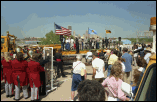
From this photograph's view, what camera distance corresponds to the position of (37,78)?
15.4 ft

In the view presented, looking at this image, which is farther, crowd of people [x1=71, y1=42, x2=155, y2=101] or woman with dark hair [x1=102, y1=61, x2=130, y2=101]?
woman with dark hair [x1=102, y1=61, x2=130, y2=101]

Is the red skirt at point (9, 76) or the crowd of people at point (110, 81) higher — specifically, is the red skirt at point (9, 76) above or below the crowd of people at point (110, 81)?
below

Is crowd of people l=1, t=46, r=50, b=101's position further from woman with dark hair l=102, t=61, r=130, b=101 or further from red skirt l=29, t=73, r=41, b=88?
woman with dark hair l=102, t=61, r=130, b=101

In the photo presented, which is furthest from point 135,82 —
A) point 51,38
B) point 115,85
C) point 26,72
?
point 51,38

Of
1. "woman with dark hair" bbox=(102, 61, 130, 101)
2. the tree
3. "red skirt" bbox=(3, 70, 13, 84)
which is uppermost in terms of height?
the tree

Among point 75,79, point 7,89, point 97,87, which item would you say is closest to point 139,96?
point 97,87

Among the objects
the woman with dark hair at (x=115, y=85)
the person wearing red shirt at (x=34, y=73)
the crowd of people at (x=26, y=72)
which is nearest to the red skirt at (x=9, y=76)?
the crowd of people at (x=26, y=72)

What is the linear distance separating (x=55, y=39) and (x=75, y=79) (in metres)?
87.5

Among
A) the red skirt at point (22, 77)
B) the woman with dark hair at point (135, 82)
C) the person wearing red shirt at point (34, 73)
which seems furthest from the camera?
the red skirt at point (22, 77)

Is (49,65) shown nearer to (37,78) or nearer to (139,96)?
(37,78)

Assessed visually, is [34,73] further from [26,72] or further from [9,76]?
[9,76]

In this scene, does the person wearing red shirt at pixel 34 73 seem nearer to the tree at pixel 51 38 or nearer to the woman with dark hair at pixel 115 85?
the woman with dark hair at pixel 115 85

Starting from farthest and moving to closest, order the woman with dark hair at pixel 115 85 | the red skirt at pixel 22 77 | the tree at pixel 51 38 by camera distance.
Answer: the tree at pixel 51 38 < the red skirt at pixel 22 77 < the woman with dark hair at pixel 115 85

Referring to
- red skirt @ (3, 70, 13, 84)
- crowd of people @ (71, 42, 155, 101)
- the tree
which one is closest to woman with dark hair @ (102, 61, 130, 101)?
crowd of people @ (71, 42, 155, 101)
